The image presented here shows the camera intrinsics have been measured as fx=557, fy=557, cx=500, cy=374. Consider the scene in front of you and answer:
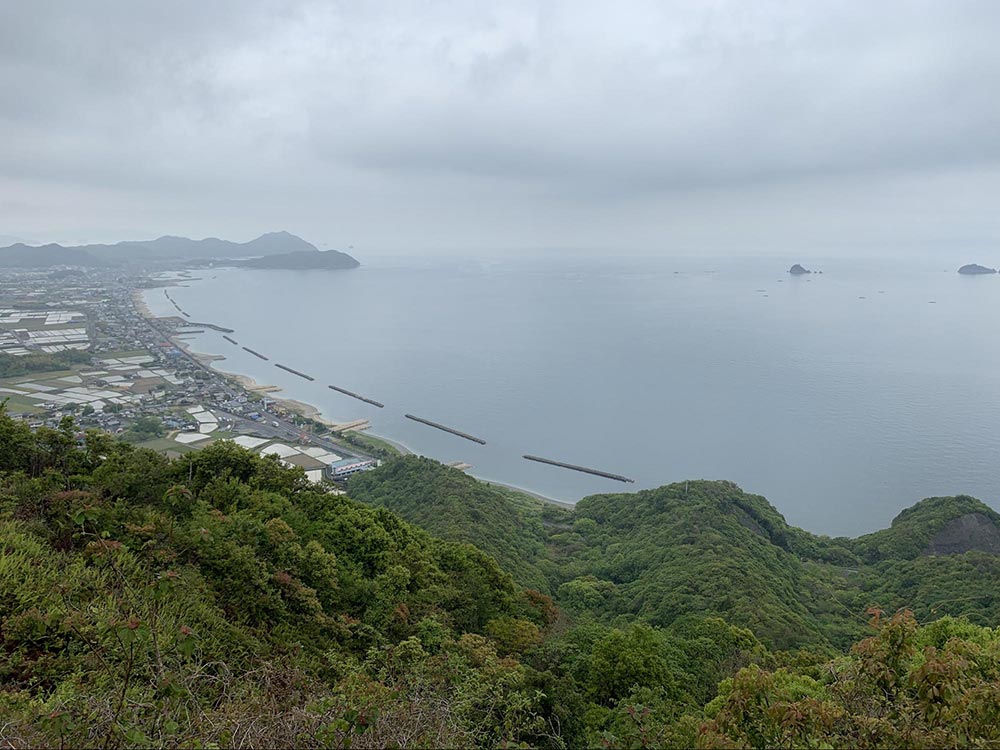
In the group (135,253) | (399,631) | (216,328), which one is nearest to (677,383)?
(399,631)

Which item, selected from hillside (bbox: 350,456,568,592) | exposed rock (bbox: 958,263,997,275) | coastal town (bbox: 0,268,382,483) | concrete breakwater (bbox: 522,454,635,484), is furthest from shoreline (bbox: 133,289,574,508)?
exposed rock (bbox: 958,263,997,275)

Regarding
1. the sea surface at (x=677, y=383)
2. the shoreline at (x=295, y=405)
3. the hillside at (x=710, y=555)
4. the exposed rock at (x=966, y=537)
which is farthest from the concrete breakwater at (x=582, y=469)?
the exposed rock at (x=966, y=537)

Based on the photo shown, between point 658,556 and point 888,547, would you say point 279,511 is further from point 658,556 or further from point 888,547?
point 888,547

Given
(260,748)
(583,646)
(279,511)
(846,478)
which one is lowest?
(846,478)

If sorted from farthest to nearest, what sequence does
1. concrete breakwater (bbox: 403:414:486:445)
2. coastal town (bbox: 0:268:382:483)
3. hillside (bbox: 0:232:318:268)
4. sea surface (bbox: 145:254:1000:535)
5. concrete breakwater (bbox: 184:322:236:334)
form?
hillside (bbox: 0:232:318:268), concrete breakwater (bbox: 184:322:236:334), concrete breakwater (bbox: 403:414:486:445), sea surface (bbox: 145:254:1000:535), coastal town (bbox: 0:268:382:483)

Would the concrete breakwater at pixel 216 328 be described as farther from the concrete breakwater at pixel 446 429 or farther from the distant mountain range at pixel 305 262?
the distant mountain range at pixel 305 262

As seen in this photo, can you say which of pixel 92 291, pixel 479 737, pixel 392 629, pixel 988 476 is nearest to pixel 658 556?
pixel 392 629

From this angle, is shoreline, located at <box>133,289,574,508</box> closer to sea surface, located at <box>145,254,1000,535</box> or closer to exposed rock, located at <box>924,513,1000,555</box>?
sea surface, located at <box>145,254,1000,535</box>
